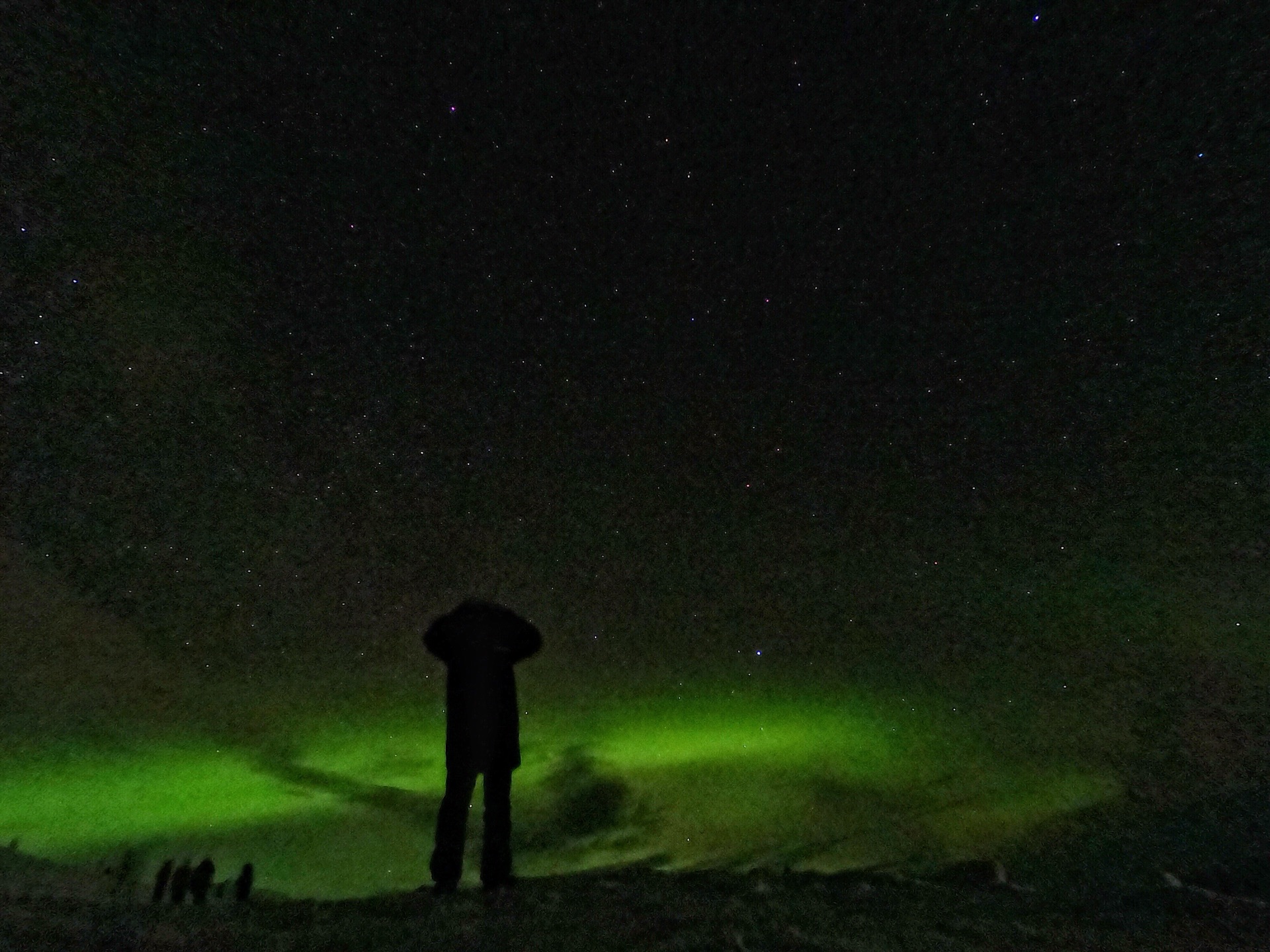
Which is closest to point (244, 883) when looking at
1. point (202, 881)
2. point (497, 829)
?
point (202, 881)

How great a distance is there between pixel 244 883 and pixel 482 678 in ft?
3.54

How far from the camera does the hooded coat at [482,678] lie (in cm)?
318

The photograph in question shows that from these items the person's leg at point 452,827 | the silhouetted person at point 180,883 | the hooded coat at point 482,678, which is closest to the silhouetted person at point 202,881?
the silhouetted person at point 180,883

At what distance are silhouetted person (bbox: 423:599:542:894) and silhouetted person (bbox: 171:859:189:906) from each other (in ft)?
2.72

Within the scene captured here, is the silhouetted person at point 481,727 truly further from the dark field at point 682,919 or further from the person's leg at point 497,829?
the dark field at point 682,919

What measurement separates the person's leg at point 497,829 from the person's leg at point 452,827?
74 mm

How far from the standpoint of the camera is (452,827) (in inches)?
121

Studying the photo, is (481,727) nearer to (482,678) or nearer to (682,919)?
(482,678)

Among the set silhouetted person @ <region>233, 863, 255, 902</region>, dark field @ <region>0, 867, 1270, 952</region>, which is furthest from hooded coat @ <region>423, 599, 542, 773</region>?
silhouetted person @ <region>233, 863, 255, 902</region>

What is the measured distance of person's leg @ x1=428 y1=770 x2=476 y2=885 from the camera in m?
2.96

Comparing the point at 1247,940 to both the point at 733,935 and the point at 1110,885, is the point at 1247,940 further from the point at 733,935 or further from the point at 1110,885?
the point at 733,935

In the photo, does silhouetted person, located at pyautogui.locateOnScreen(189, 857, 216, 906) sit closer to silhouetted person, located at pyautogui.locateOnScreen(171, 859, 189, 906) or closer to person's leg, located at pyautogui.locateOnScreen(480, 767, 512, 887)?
silhouetted person, located at pyautogui.locateOnScreen(171, 859, 189, 906)

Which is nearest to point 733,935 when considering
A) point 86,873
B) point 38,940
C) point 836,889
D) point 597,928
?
point 597,928

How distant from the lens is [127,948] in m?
2.13
